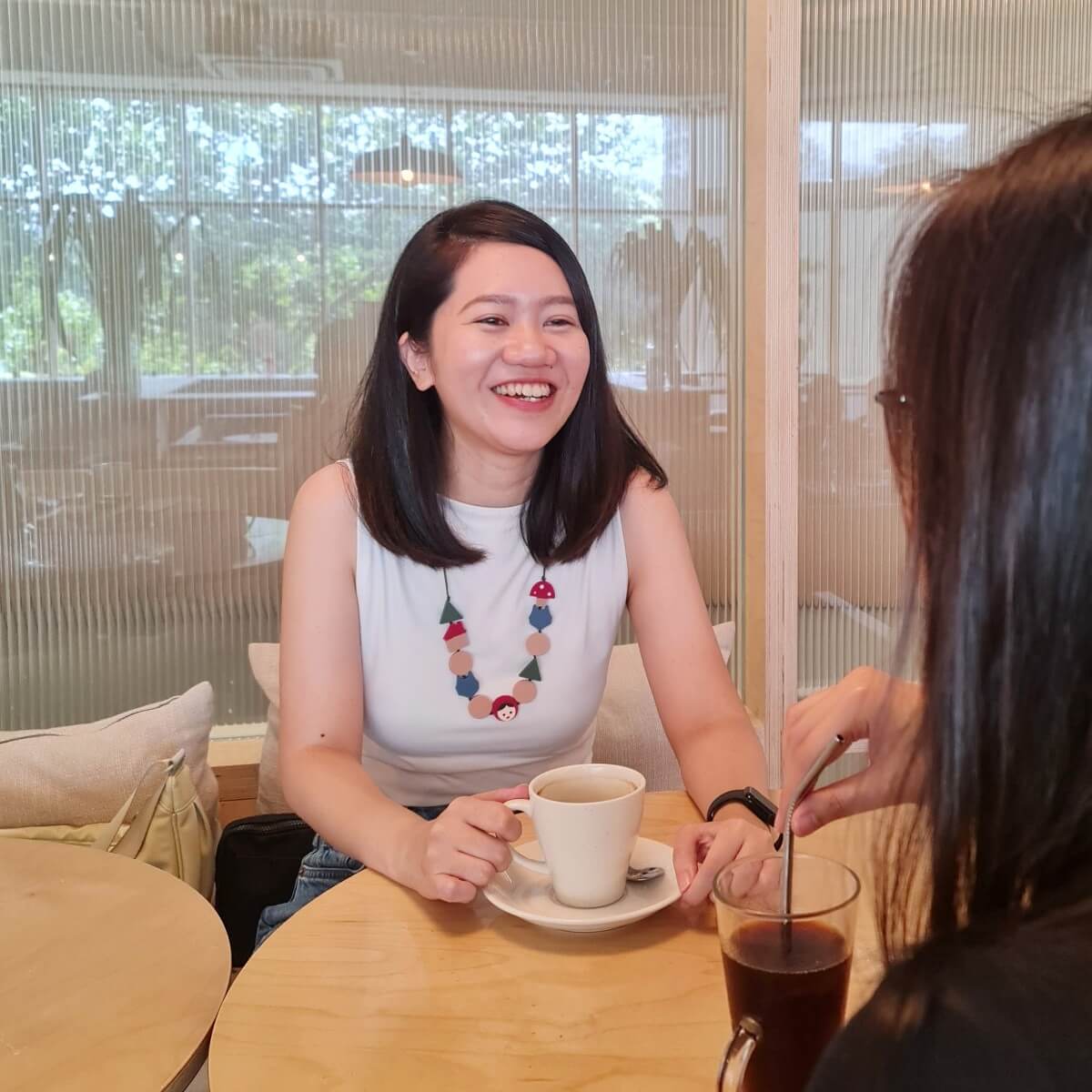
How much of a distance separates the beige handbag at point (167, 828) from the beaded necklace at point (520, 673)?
45 cm

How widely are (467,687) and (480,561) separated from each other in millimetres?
177

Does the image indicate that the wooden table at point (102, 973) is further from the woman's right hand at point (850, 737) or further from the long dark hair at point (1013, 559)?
the long dark hair at point (1013, 559)

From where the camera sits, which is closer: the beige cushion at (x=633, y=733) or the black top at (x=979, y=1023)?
the black top at (x=979, y=1023)

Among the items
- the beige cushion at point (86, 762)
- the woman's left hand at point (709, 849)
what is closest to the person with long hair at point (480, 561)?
the woman's left hand at point (709, 849)

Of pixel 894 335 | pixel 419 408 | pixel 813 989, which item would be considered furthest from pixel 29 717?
pixel 894 335

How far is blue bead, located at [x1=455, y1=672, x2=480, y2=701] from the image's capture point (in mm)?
1379

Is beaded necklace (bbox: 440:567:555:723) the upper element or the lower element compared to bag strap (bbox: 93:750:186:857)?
upper

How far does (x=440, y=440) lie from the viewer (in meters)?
1.55

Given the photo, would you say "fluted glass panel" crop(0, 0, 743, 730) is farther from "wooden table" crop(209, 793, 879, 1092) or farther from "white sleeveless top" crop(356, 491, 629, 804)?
"wooden table" crop(209, 793, 879, 1092)

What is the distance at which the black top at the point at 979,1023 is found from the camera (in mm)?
335

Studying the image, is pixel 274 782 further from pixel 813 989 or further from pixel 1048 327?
pixel 1048 327

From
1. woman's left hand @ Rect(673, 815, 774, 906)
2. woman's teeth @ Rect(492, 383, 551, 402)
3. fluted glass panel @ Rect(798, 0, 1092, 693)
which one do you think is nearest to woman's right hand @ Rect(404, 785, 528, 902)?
woman's left hand @ Rect(673, 815, 774, 906)

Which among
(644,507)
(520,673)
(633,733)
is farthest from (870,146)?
(520,673)

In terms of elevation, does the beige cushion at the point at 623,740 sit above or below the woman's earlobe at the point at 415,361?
below
